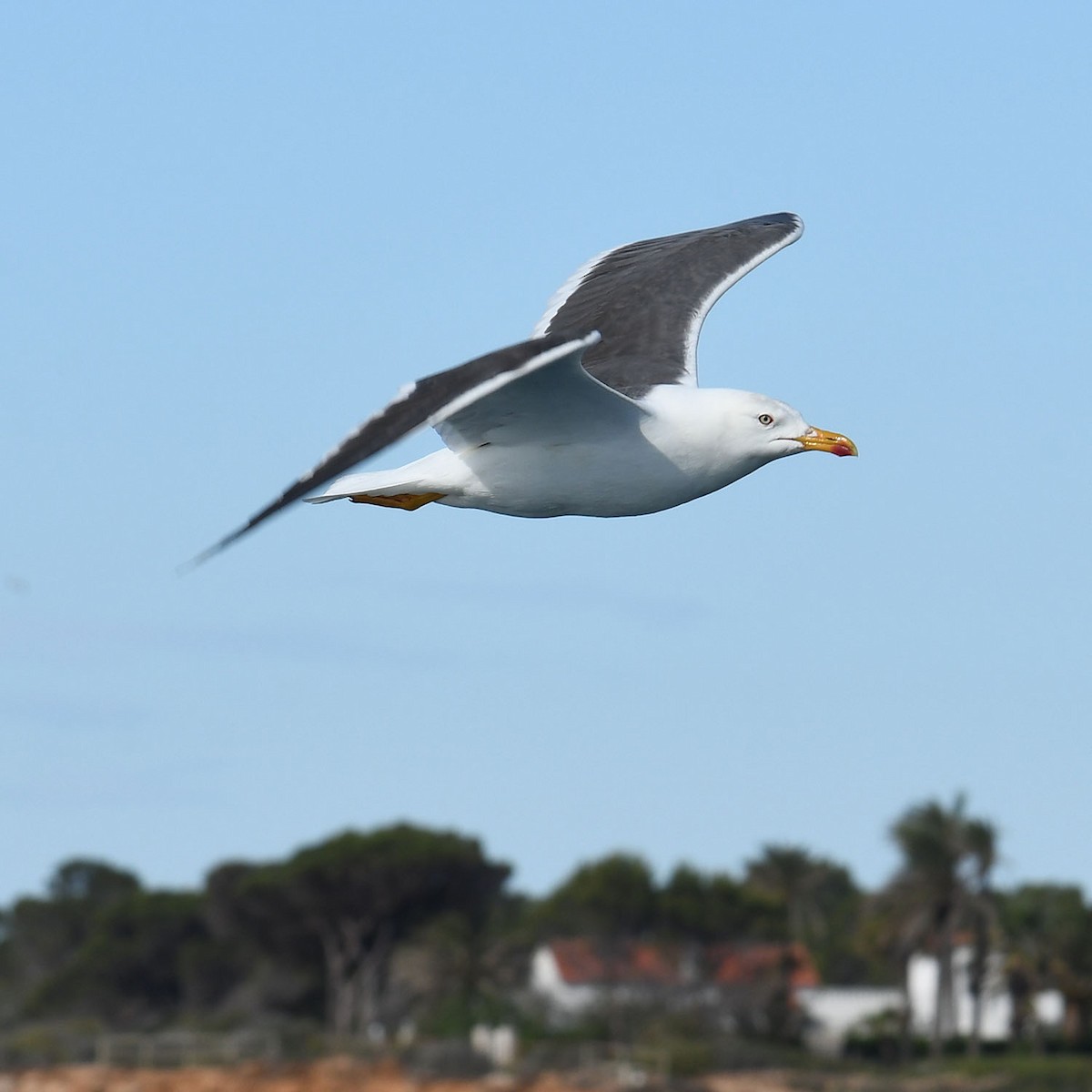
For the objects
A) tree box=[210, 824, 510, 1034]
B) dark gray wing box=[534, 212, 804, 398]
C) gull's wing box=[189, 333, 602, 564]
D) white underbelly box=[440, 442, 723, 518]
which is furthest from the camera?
tree box=[210, 824, 510, 1034]

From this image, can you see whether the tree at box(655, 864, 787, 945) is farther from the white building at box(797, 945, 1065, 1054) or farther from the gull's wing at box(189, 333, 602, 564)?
the gull's wing at box(189, 333, 602, 564)

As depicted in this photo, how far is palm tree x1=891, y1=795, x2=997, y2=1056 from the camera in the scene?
236 feet

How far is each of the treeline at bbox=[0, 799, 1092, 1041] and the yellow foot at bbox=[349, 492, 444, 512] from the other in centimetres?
5583

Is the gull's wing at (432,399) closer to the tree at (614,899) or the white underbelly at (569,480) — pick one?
the white underbelly at (569,480)

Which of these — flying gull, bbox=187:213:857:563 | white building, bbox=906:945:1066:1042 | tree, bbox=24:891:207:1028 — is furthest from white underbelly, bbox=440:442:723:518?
tree, bbox=24:891:207:1028

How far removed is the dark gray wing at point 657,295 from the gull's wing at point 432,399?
281 centimetres

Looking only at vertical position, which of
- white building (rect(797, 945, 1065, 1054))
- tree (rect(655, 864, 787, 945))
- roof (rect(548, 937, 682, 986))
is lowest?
white building (rect(797, 945, 1065, 1054))

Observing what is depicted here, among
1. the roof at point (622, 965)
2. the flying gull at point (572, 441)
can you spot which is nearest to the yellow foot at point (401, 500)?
the flying gull at point (572, 441)

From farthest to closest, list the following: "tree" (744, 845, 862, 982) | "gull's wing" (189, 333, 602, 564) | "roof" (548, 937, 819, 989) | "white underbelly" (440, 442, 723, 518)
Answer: "tree" (744, 845, 862, 982)
"roof" (548, 937, 819, 989)
"white underbelly" (440, 442, 723, 518)
"gull's wing" (189, 333, 602, 564)

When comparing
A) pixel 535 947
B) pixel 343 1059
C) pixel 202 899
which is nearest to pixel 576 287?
pixel 343 1059

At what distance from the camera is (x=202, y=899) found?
277 feet

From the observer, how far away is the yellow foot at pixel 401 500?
13430mm

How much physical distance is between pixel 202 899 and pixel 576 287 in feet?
231

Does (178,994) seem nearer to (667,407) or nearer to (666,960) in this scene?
(666,960)
